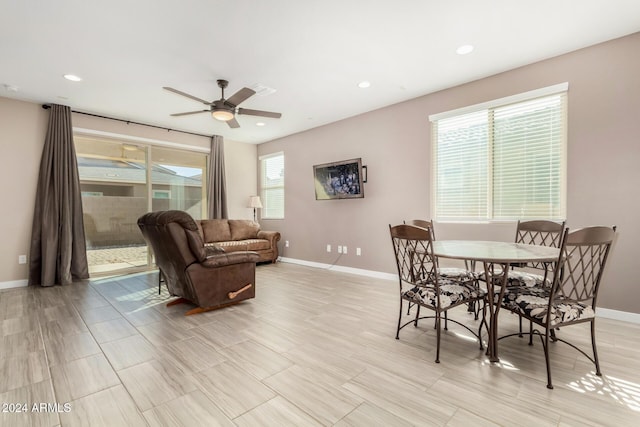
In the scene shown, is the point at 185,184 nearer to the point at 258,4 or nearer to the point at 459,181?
the point at 258,4

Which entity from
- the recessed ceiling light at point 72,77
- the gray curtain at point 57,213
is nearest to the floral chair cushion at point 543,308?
the recessed ceiling light at point 72,77

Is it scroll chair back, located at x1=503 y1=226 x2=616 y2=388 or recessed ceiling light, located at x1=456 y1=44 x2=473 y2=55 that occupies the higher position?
recessed ceiling light, located at x1=456 y1=44 x2=473 y2=55

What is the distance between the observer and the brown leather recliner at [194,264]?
292 cm

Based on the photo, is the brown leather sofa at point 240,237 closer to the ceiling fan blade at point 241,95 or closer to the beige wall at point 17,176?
the beige wall at point 17,176

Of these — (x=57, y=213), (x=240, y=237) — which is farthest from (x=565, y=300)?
(x=57, y=213)

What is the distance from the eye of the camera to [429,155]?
4094 millimetres

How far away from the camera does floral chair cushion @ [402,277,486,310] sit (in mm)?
2139

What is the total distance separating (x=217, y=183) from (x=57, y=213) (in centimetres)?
262

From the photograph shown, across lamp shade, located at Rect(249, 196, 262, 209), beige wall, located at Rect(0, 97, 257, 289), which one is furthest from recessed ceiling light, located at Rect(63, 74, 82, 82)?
lamp shade, located at Rect(249, 196, 262, 209)

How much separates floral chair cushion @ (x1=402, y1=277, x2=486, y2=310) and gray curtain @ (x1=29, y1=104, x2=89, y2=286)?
16.6ft

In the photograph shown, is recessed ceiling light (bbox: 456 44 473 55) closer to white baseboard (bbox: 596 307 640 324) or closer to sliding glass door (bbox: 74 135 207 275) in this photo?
white baseboard (bbox: 596 307 640 324)

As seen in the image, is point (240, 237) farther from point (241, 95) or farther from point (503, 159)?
point (503, 159)

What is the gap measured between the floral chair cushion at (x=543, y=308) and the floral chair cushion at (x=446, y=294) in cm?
22

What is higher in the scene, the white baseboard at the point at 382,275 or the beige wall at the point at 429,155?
the beige wall at the point at 429,155
